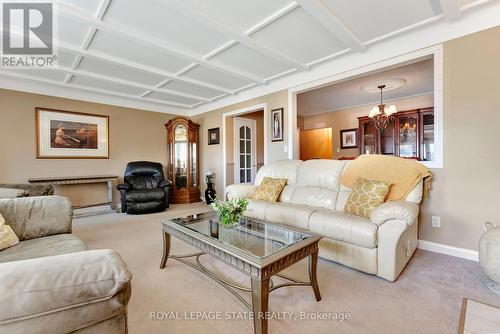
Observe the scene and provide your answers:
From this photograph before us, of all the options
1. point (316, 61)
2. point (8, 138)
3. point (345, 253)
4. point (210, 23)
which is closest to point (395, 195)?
point (345, 253)

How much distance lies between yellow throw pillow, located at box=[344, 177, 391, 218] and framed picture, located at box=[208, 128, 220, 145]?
3.82 m

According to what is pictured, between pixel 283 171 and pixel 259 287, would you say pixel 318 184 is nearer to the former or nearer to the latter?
pixel 283 171

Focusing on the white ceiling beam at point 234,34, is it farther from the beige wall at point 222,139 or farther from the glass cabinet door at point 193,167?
the glass cabinet door at point 193,167

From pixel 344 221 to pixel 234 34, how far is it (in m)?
2.35

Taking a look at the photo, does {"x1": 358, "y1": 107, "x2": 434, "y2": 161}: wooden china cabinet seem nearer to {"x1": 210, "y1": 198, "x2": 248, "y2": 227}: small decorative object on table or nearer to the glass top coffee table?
the glass top coffee table

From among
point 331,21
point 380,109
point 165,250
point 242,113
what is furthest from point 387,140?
point 165,250

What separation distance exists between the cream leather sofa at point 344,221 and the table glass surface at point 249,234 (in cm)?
57

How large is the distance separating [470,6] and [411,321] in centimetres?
291

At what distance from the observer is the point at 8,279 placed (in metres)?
0.66

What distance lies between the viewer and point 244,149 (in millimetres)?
6082

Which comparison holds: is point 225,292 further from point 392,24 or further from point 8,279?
point 392,24

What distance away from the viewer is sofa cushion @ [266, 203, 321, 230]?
2.56 metres

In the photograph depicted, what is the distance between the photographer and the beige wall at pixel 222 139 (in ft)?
14.0
